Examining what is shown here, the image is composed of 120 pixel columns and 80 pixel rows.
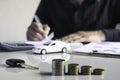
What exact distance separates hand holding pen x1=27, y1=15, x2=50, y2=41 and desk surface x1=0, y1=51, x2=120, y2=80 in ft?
1.70

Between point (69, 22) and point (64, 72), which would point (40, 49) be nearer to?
point (64, 72)

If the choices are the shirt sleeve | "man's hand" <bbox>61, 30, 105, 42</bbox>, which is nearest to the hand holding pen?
"man's hand" <bbox>61, 30, 105, 42</bbox>

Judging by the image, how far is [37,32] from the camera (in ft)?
7.09

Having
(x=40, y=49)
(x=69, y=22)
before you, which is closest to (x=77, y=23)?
(x=69, y=22)

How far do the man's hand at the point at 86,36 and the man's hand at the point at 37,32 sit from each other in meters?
0.16

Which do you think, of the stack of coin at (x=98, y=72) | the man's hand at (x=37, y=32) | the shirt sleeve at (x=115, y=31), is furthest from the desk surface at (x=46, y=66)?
the shirt sleeve at (x=115, y=31)

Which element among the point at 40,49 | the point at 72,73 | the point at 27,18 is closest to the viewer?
the point at 72,73

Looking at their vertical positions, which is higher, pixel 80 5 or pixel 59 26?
pixel 80 5

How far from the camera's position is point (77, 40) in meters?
2.10

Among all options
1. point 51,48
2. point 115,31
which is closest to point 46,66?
point 51,48

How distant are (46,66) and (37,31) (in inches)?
36.4

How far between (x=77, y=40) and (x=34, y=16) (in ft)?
1.56

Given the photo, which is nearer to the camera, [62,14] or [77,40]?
[77,40]

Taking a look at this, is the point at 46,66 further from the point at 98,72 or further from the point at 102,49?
the point at 102,49
